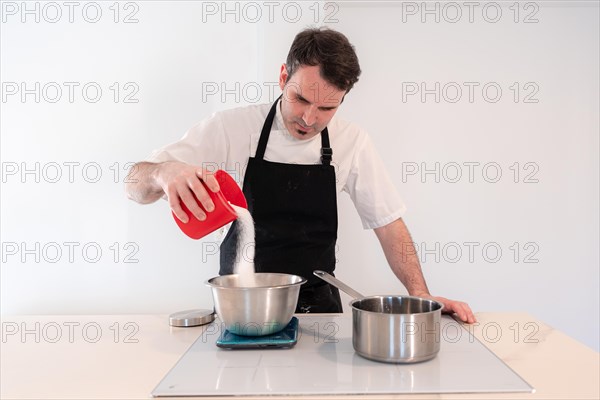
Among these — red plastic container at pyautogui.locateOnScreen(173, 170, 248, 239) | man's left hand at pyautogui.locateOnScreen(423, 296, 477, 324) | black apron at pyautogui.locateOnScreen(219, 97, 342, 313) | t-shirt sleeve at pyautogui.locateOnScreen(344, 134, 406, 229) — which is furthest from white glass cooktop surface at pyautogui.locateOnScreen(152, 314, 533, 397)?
t-shirt sleeve at pyautogui.locateOnScreen(344, 134, 406, 229)

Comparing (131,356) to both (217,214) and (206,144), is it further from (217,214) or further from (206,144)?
(206,144)

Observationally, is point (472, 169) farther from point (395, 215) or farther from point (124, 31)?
point (124, 31)

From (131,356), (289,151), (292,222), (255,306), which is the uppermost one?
(289,151)

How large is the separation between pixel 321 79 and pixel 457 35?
1.28 m

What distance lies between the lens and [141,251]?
2.41 m

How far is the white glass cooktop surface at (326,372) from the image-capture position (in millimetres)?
901

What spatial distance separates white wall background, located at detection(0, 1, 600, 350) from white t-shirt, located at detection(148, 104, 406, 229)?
521 millimetres

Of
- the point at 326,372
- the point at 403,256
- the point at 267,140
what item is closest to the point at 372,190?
the point at 403,256

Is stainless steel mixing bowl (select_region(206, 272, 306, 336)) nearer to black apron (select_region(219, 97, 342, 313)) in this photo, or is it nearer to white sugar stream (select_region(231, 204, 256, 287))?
white sugar stream (select_region(231, 204, 256, 287))

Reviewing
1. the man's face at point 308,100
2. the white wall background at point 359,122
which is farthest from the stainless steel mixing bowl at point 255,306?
the white wall background at point 359,122

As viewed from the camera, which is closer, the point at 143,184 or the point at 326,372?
the point at 326,372

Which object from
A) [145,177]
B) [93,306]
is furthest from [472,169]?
[93,306]

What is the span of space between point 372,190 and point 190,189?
0.95 metres

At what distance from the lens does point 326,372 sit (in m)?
0.98
